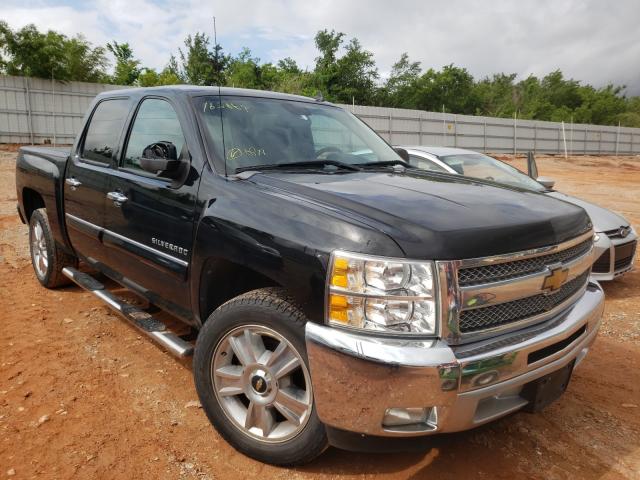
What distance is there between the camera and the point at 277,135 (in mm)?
3195

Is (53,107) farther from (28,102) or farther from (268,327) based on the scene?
(268,327)

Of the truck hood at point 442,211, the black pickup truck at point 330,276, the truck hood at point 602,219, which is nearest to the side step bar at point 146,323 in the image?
the black pickup truck at point 330,276

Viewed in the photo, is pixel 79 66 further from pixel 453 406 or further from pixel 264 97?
pixel 453 406

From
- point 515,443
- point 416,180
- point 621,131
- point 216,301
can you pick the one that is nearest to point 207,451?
point 216,301

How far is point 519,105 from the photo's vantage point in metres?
69.6

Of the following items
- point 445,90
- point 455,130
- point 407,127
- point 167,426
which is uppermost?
point 445,90

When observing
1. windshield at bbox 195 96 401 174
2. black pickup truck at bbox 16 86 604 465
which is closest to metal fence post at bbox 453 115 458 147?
windshield at bbox 195 96 401 174

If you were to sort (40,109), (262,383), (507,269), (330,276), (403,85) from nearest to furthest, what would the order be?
(330,276) < (507,269) < (262,383) < (40,109) < (403,85)

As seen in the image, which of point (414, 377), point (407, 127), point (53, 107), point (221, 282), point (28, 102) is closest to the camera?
point (414, 377)

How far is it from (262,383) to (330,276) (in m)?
0.72

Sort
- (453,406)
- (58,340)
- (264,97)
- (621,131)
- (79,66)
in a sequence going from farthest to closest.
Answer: (621,131) → (79,66) → (58,340) → (264,97) → (453,406)

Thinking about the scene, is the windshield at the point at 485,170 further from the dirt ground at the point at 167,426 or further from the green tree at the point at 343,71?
the green tree at the point at 343,71

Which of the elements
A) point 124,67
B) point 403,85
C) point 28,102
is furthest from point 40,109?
point 403,85

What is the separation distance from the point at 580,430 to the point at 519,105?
74.0m
